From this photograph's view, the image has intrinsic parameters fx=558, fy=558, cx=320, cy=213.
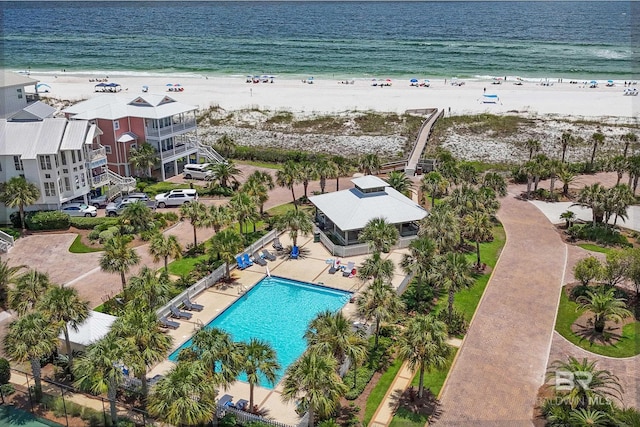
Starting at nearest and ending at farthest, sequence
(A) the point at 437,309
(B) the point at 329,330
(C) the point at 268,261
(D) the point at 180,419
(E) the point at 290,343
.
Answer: (D) the point at 180,419 → (B) the point at 329,330 → (E) the point at 290,343 → (A) the point at 437,309 → (C) the point at 268,261

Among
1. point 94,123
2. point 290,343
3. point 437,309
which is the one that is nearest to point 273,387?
point 290,343

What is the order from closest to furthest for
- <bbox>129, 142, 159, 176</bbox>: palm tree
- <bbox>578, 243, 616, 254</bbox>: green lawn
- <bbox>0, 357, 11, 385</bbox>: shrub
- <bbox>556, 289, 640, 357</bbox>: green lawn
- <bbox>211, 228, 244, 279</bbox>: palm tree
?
<bbox>0, 357, 11, 385</bbox>: shrub
<bbox>556, 289, 640, 357</bbox>: green lawn
<bbox>211, 228, 244, 279</bbox>: palm tree
<bbox>578, 243, 616, 254</bbox>: green lawn
<bbox>129, 142, 159, 176</bbox>: palm tree

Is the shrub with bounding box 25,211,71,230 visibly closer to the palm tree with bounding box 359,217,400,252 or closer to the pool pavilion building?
A: the pool pavilion building

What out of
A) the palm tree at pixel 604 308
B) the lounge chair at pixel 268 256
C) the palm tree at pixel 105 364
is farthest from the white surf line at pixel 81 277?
the palm tree at pixel 604 308

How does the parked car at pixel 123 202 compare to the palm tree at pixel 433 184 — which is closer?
the palm tree at pixel 433 184

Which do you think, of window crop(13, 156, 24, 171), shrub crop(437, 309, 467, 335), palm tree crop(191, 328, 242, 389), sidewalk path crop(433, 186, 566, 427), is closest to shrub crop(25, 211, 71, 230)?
window crop(13, 156, 24, 171)

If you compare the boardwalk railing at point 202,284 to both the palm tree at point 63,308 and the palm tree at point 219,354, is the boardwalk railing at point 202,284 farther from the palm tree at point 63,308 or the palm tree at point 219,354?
the palm tree at point 219,354

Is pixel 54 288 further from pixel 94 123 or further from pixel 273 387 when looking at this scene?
pixel 94 123
